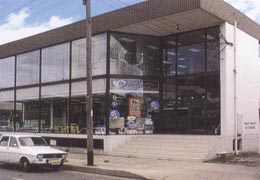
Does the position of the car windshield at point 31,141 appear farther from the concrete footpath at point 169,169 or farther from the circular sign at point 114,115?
the circular sign at point 114,115

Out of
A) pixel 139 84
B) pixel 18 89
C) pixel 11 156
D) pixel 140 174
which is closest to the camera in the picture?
pixel 140 174

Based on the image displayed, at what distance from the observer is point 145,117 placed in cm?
2567

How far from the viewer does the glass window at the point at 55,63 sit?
27.4 meters

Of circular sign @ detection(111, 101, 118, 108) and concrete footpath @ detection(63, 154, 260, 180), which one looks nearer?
concrete footpath @ detection(63, 154, 260, 180)

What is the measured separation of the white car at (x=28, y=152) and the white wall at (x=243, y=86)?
8326 millimetres

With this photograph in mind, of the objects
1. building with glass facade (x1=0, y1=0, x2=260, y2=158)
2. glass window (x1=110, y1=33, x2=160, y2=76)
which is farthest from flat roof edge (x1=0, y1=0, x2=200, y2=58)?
glass window (x1=110, y1=33, x2=160, y2=76)

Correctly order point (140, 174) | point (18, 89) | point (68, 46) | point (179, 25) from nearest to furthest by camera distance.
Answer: point (140, 174) < point (179, 25) < point (68, 46) < point (18, 89)

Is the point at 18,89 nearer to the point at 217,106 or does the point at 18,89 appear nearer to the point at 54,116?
the point at 54,116

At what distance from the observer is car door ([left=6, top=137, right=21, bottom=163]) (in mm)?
18234

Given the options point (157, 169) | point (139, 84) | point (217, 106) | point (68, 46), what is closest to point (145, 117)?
point (139, 84)

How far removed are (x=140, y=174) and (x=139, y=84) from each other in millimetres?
10022

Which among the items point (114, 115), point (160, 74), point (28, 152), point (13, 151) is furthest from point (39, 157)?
point (160, 74)

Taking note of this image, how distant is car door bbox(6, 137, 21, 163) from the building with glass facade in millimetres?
6217

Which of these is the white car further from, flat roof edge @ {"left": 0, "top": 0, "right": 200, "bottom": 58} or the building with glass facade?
flat roof edge @ {"left": 0, "top": 0, "right": 200, "bottom": 58}
